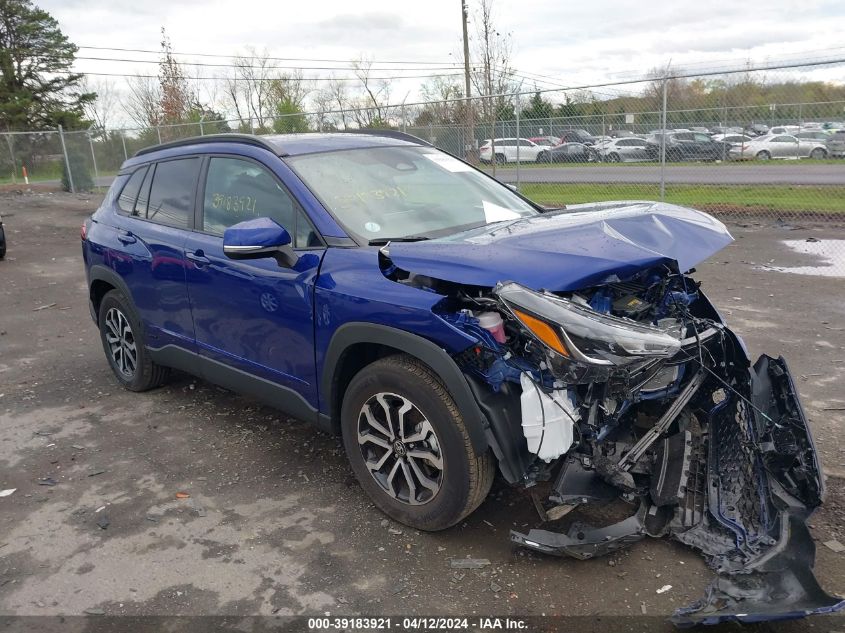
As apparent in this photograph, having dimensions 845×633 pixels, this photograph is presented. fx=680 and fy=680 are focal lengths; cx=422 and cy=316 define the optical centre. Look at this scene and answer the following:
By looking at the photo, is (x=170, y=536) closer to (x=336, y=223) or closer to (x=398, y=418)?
(x=398, y=418)

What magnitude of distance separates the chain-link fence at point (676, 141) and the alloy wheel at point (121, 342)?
8853 mm

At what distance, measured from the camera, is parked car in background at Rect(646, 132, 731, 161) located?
A: 11.9 m

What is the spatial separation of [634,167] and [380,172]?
9.39 meters

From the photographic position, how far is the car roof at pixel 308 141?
394 centimetres

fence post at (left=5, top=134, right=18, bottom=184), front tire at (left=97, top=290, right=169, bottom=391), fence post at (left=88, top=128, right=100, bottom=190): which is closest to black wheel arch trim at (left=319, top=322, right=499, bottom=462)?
front tire at (left=97, top=290, right=169, bottom=391)

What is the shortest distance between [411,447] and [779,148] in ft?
38.9

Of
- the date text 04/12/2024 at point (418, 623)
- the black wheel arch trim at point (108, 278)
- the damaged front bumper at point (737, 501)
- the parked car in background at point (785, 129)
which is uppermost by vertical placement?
the parked car in background at point (785, 129)

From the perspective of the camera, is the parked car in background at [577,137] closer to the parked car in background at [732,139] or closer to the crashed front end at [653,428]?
the parked car in background at [732,139]

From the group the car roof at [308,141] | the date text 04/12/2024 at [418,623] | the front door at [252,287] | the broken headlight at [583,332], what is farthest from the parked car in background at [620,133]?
the date text 04/12/2024 at [418,623]

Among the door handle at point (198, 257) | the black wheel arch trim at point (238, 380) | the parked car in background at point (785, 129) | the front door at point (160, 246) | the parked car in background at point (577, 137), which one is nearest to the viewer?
the black wheel arch trim at point (238, 380)

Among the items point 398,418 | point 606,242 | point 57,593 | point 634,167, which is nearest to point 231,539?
point 57,593

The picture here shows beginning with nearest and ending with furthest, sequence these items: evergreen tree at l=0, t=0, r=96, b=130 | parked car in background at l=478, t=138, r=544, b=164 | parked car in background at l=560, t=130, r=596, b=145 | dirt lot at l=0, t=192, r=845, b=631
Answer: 1. dirt lot at l=0, t=192, r=845, b=631
2. parked car in background at l=560, t=130, r=596, b=145
3. parked car in background at l=478, t=138, r=544, b=164
4. evergreen tree at l=0, t=0, r=96, b=130

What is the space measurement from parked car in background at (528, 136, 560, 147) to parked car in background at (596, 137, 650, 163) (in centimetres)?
92

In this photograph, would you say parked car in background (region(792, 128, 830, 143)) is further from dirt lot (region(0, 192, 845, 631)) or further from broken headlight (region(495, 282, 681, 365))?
broken headlight (region(495, 282, 681, 365))
